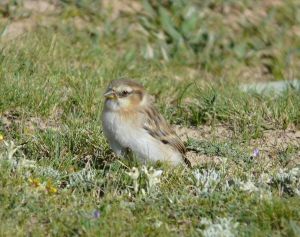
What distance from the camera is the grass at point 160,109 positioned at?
6.34 m

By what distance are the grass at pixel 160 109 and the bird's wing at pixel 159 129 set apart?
0.38m

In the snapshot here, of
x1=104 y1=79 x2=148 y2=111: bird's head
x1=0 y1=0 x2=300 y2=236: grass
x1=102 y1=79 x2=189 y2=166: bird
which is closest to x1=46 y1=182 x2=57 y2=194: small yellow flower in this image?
x1=0 y1=0 x2=300 y2=236: grass

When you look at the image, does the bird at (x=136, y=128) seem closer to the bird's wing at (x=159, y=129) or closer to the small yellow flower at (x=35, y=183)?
the bird's wing at (x=159, y=129)

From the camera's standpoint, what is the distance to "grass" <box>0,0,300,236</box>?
6336 mm

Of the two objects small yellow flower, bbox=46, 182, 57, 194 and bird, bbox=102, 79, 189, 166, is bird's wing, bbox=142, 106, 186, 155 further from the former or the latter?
small yellow flower, bbox=46, 182, 57, 194

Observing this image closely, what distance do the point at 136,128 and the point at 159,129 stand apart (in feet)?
0.97

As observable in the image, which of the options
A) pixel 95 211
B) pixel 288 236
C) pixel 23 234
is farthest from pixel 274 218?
pixel 23 234

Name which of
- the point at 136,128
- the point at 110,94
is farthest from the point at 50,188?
the point at 110,94

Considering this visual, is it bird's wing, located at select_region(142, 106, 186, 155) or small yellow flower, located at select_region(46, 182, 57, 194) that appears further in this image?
bird's wing, located at select_region(142, 106, 186, 155)

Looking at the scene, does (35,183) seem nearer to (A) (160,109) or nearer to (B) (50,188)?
(B) (50,188)

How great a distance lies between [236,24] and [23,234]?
7791 mm

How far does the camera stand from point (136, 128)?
7.64m

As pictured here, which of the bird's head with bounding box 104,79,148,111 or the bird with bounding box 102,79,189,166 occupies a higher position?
the bird's head with bounding box 104,79,148,111

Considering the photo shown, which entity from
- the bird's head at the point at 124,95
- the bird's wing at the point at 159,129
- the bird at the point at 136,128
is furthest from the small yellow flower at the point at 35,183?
the bird's wing at the point at 159,129
